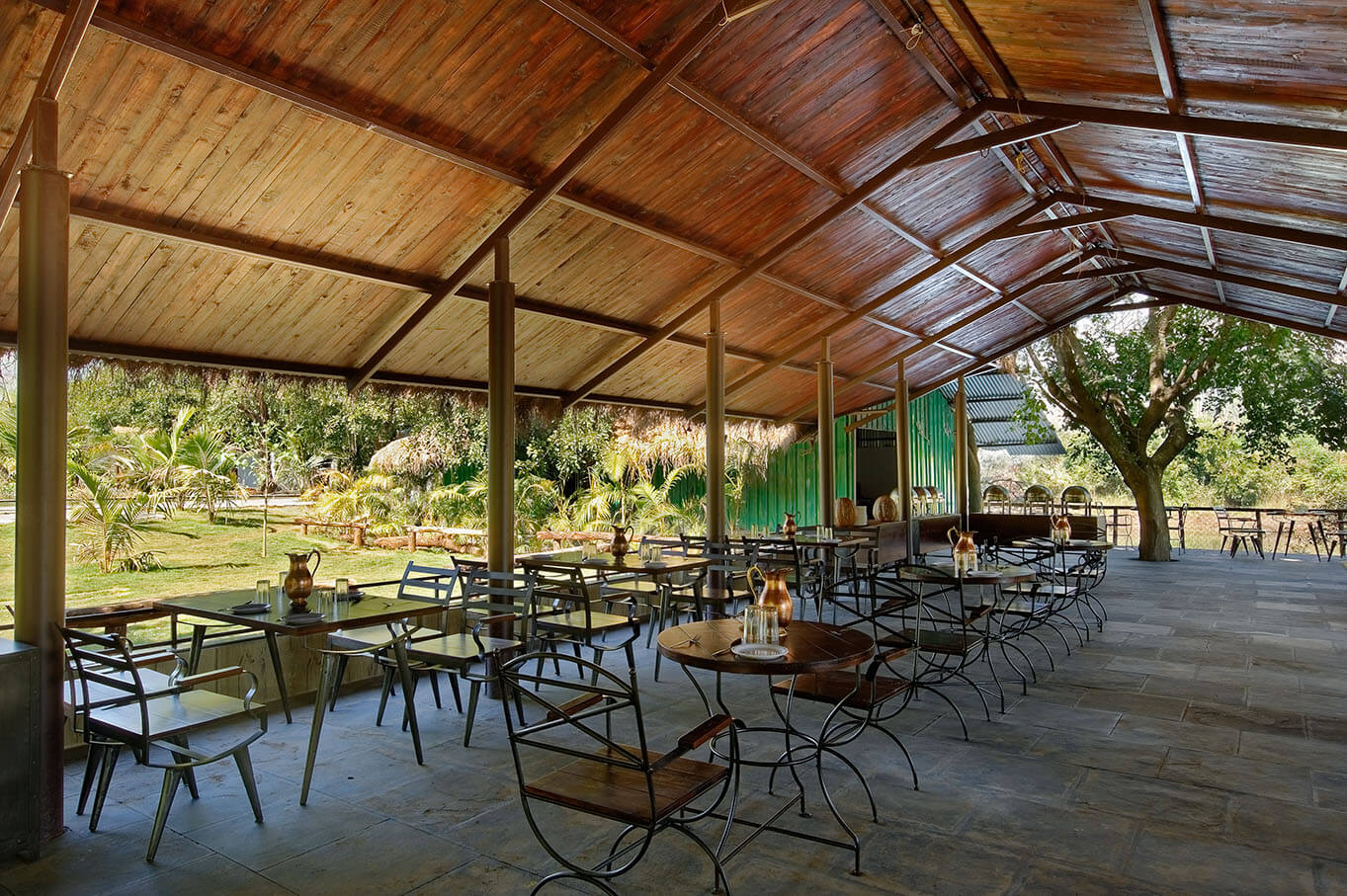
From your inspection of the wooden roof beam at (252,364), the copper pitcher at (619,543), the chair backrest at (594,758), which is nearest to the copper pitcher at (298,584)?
the chair backrest at (594,758)

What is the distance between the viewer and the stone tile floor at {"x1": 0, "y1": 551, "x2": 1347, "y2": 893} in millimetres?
2953

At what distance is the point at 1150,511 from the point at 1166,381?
2.31m

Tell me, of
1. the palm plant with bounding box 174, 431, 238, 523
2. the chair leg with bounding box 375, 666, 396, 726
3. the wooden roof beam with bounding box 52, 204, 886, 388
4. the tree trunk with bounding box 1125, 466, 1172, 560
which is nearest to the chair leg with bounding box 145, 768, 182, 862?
the chair leg with bounding box 375, 666, 396, 726

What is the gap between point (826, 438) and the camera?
11.3 meters

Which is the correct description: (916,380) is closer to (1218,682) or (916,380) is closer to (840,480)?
(840,480)

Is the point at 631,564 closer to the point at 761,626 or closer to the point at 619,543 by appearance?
the point at 619,543

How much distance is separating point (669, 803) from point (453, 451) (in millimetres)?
12788

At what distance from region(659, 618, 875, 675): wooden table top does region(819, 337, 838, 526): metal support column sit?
7523 millimetres

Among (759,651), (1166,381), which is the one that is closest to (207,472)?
(759,651)

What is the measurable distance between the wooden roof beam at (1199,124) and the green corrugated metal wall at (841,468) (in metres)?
8.99

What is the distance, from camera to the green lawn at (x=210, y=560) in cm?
909

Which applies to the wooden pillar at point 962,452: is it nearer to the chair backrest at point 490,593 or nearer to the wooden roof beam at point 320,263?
the wooden roof beam at point 320,263

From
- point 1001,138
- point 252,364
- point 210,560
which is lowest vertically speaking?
point 210,560

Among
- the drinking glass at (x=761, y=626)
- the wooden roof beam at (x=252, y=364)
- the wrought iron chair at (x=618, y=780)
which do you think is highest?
the wooden roof beam at (x=252, y=364)
